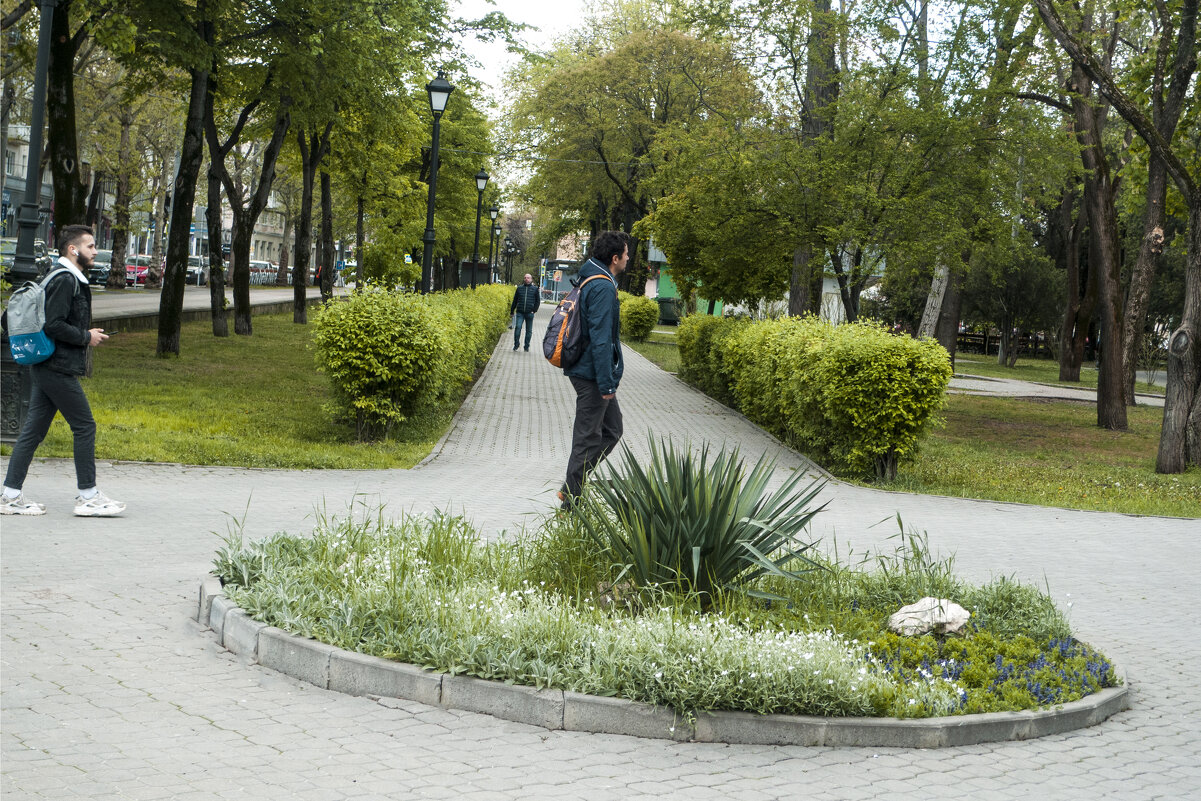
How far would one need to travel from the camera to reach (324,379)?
2011 centimetres

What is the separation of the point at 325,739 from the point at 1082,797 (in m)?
2.85

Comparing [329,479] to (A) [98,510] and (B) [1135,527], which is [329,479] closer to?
(A) [98,510]

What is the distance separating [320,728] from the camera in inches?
176

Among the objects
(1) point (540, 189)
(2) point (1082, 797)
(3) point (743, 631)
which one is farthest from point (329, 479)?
(1) point (540, 189)

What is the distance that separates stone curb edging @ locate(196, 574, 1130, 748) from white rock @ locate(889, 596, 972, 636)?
739mm

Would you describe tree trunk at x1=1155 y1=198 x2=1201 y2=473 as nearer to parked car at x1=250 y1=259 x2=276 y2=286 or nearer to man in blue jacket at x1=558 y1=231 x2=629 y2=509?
man in blue jacket at x1=558 y1=231 x2=629 y2=509

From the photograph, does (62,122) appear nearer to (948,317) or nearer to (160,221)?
(948,317)

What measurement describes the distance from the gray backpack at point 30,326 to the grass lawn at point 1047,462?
8460 mm

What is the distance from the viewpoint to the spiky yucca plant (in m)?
5.67

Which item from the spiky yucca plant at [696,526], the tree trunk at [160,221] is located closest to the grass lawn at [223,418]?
the spiky yucca plant at [696,526]

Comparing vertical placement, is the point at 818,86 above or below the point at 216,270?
above

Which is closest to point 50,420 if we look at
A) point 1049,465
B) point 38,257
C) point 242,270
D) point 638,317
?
point 38,257

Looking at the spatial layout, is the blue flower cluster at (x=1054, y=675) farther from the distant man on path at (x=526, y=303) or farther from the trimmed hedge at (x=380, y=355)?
the distant man on path at (x=526, y=303)

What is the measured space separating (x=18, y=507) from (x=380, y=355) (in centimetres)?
499
